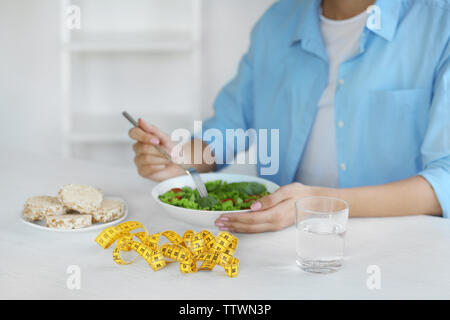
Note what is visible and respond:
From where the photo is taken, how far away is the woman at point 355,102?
1349mm

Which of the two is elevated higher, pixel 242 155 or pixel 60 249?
pixel 60 249

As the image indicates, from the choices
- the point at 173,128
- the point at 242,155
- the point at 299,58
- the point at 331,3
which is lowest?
the point at 242,155

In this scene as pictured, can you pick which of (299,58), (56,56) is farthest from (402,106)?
(56,56)

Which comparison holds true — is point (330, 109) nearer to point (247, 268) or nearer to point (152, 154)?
point (152, 154)

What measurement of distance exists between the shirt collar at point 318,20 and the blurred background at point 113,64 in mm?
1167

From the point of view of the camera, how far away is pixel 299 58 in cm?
173

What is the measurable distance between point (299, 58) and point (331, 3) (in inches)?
8.2

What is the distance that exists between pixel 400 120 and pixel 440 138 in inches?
7.6

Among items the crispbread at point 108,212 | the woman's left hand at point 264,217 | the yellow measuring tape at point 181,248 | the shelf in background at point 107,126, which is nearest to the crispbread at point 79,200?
the crispbread at point 108,212
